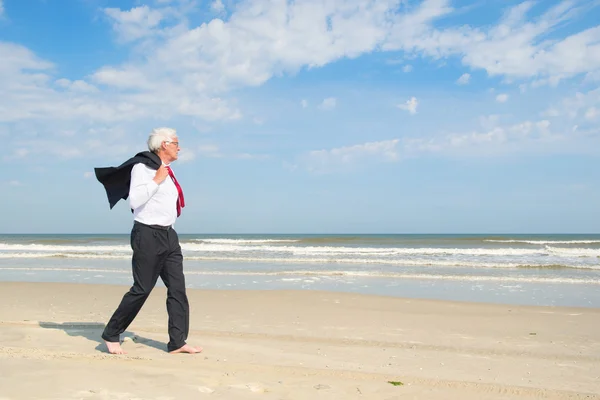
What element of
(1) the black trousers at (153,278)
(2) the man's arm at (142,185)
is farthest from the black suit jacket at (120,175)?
(1) the black trousers at (153,278)

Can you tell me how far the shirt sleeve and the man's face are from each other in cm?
29

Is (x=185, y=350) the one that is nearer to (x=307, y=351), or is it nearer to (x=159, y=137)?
(x=307, y=351)

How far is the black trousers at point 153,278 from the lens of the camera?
419cm

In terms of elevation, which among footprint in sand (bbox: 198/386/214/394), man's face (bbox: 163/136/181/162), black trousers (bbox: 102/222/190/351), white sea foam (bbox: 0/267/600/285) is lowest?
white sea foam (bbox: 0/267/600/285)

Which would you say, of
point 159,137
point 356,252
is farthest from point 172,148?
point 356,252

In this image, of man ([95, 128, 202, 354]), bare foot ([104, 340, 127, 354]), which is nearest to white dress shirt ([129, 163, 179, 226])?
man ([95, 128, 202, 354])

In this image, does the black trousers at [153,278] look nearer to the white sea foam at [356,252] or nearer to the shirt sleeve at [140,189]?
the shirt sleeve at [140,189]

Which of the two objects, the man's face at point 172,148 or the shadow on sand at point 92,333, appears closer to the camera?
the man's face at point 172,148

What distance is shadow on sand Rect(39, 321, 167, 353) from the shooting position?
4.71m

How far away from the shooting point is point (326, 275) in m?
14.2

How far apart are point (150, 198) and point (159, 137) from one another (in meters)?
0.54

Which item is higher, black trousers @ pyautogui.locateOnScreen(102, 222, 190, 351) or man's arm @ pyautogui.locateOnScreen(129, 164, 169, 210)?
man's arm @ pyautogui.locateOnScreen(129, 164, 169, 210)

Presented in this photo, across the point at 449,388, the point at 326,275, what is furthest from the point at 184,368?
the point at 326,275

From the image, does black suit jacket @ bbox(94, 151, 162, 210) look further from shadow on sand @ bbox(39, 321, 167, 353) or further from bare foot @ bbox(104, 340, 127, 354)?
shadow on sand @ bbox(39, 321, 167, 353)
